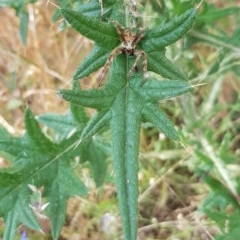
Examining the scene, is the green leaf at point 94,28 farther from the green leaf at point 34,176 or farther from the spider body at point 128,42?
the green leaf at point 34,176

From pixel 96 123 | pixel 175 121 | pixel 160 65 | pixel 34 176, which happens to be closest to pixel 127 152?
pixel 96 123

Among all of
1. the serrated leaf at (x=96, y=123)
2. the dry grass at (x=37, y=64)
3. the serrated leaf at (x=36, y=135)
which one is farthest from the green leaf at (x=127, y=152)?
the dry grass at (x=37, y=64)

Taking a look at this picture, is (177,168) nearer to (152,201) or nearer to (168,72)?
(152,201)

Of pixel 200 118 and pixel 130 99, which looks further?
pixel 200 118

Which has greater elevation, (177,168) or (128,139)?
(177,168)

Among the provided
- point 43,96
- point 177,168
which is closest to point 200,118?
point 177,168

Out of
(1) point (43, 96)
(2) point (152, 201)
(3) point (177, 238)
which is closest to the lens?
(3) point (177, 238)

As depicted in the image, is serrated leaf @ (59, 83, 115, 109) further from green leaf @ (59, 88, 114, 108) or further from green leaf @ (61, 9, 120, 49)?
green leaf @ (61, 9, 120, 49)
